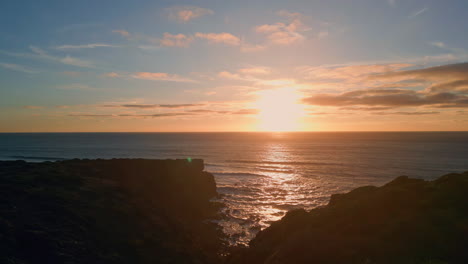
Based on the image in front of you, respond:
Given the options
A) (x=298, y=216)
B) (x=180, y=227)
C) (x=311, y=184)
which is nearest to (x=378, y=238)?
(x=298, y=216)

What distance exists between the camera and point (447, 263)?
13617mm

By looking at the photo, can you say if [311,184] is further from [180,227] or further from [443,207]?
[443,207]

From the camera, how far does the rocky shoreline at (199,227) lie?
16.2 metres

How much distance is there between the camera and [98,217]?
26.2m

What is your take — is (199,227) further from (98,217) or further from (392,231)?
(392,231)

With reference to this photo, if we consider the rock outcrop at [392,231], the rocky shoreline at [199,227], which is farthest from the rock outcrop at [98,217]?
the rock outcrop at [392,231]

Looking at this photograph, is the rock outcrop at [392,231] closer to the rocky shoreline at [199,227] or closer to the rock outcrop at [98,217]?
the rocky shoreline at [199,227]

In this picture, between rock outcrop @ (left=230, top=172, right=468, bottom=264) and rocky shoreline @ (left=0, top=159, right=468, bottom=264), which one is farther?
rocky shoreline @ (left=0, top=159, right=468, bottom=264)

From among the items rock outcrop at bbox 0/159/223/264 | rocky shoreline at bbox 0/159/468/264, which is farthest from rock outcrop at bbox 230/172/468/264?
rock outcrop at bbox 0/159/223/264

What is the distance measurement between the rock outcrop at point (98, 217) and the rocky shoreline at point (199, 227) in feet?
0.31

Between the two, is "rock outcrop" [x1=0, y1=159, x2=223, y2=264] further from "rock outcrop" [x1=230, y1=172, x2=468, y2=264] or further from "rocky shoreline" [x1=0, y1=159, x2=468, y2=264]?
"rock outcrop" [x1=230, y1=172, x2=468, y2=264]

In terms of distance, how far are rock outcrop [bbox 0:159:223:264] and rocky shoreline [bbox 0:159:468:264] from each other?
95 mm

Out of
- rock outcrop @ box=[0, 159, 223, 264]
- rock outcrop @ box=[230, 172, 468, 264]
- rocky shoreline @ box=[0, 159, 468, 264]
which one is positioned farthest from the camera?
rock outcrop @ box=[0, 159, 223, 264]

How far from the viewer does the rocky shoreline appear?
53.2 ft
